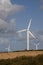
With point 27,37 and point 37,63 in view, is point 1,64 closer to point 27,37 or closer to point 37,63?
point 37,63

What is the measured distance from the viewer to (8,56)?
6347 cm

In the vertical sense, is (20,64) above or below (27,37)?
below

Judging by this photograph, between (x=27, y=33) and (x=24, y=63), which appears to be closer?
(x=24, y=63)

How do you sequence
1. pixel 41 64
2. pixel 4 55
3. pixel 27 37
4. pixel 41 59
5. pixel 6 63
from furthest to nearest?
pixel 4 55 < pixel 27 37 < pixel 41 59 < pixel 6 63 < pixel 41 64

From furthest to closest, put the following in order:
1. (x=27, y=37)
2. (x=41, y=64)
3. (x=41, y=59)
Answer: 1. (x=27, y=37)
2. (x=41, y=59)
3. (x=41, y=64)

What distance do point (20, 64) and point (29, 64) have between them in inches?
52.4

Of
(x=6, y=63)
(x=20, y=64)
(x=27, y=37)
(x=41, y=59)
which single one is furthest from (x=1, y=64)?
(x=27, y=37)

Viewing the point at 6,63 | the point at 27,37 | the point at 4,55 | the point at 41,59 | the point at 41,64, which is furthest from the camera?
the point at 4,55

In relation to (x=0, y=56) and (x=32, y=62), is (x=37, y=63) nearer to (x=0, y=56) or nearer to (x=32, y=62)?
(x=32, y=62)

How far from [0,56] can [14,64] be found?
18.9 meters

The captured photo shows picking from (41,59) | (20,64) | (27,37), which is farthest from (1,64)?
(27,37)

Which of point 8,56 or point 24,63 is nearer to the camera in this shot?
point 24,63

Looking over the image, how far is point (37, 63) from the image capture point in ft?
146

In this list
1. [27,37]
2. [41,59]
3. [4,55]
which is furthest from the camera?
[4,55]
